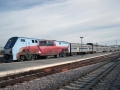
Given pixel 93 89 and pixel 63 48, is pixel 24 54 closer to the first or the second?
pixel 63 48

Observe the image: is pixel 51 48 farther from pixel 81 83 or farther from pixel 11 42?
pixel 81 83

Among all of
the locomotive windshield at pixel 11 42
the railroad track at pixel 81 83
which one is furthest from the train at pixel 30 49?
the railroad track at pixel 81 83

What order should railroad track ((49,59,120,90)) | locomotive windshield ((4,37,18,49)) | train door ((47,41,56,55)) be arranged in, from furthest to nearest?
train door ((47,41,56,55)) < locomotive windshield ((4,37,18,49)) < railroad track ((49,59,120,90))

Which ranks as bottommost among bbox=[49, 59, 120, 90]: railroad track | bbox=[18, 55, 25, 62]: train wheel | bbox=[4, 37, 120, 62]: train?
bbox=[49, 59, 120, 90]: railroad track

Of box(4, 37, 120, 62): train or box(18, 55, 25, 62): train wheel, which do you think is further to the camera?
box(18, 55, 25, 62): train wheel

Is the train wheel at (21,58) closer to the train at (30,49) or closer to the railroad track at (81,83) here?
the train at (30,49)

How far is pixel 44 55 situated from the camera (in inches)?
1169

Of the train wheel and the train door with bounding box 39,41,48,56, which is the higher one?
the train door with bounding box 39,41,48,56

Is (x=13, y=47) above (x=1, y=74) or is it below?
above

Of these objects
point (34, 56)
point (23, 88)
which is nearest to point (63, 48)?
point (34, 56)

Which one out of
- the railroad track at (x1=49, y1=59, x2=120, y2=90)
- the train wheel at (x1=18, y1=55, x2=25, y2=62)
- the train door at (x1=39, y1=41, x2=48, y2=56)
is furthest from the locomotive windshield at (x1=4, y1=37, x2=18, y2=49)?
the railroad track at (x1=49, y1=59, x2=120, y2=90)

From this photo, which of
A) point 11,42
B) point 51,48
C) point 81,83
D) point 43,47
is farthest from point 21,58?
point 81,83

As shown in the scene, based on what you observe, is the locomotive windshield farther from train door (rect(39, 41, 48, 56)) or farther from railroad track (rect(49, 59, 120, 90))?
railroad track (rect(49, 59, 120, 90))

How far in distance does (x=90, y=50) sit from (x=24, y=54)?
34660 millimetres
